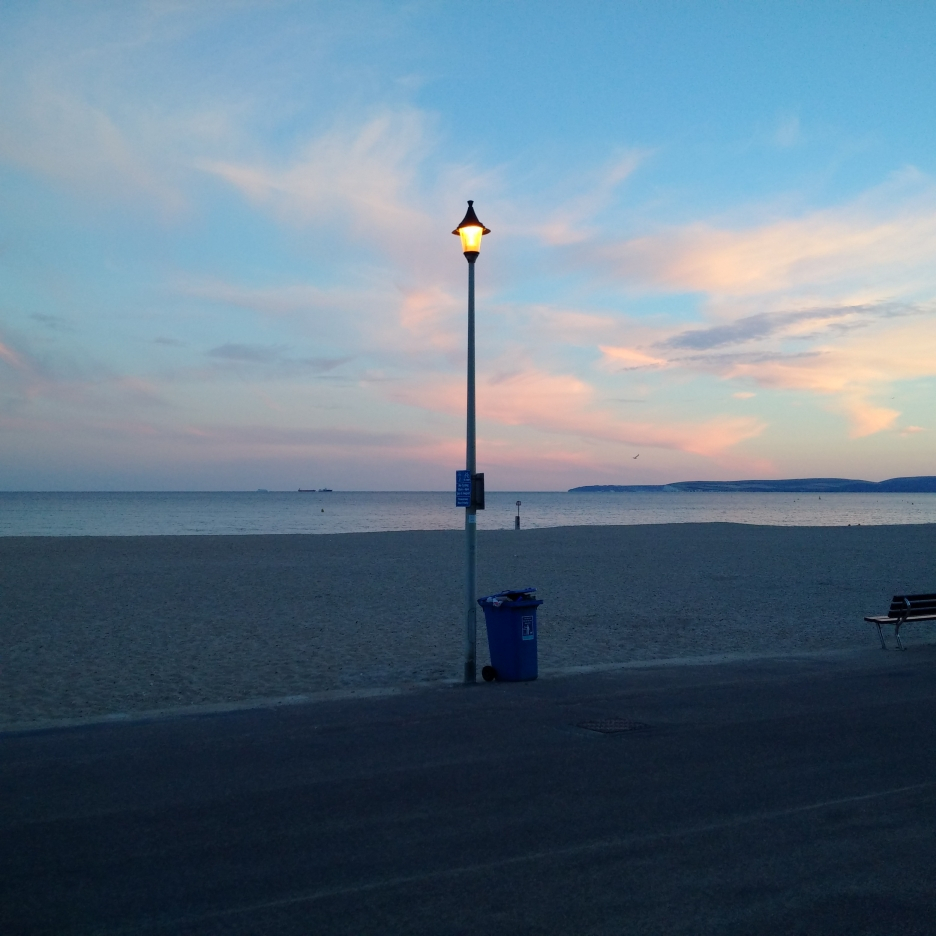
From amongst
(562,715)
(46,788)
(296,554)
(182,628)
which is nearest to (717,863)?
(562,715)

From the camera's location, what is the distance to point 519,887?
14.9 feet

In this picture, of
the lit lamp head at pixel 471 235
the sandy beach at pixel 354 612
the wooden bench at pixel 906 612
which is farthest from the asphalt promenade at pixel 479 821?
the lit lamp head at pixel 471 235

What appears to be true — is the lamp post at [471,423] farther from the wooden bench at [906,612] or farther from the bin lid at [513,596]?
the wooden bench at [906,612]

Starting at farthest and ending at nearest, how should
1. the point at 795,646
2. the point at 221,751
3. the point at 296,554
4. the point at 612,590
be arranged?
1. the point at 296,554
2. the point at 612,590
3. the point at 795,646
4. the point at 221,751

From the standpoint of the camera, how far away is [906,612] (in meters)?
12.9

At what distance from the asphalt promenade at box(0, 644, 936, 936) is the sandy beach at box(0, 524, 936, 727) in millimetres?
2422

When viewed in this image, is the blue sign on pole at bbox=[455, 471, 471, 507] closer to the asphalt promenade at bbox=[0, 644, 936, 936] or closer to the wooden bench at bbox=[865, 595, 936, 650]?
the asphalt promenade at bbox=[0, 644, 936, 936]

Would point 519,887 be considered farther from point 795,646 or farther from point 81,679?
point 795,646

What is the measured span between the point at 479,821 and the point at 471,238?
7067 millimetres

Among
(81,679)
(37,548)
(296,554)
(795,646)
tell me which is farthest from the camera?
(37,548)

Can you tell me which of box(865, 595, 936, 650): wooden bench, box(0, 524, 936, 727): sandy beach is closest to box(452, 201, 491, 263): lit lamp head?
box(0, 524, 936, 727): sandy beach

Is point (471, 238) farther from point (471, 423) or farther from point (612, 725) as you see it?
point (612, 725)

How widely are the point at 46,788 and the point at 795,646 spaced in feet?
35.3

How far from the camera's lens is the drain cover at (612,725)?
7914 mm
